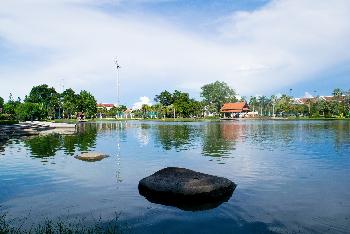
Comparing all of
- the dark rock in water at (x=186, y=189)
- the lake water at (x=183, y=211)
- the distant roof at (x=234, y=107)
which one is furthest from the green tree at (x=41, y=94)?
the dark rock in water at (x=186, y=189)

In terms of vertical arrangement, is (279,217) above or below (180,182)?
below

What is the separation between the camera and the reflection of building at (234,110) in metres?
190

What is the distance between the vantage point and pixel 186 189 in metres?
17.0

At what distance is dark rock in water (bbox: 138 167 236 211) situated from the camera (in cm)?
1686

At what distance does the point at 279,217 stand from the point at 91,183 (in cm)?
1155

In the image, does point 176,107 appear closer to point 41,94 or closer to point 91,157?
point 41,94

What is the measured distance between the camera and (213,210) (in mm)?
15906

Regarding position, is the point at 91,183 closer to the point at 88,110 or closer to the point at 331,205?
the point at 331,205

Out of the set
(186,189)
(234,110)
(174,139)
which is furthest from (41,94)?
(186,189)

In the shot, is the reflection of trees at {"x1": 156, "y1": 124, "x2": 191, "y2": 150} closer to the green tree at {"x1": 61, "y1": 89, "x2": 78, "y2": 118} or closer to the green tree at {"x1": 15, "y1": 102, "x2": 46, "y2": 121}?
the green tree at {"x1": 15, "y1": 102, "x2": 46, "y2": 121}

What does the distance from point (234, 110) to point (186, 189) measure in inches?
6932

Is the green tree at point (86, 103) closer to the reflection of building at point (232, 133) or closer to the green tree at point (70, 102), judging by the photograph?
the green tree at point (70, 102)

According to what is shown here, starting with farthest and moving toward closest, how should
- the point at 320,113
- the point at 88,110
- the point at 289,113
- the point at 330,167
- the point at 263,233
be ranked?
the point at 289,113 → the point at 320,113 → the point at 88,110 → the point at 330,167 → the point at 263,233

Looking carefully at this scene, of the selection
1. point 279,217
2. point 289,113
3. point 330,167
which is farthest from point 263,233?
point 289,113
